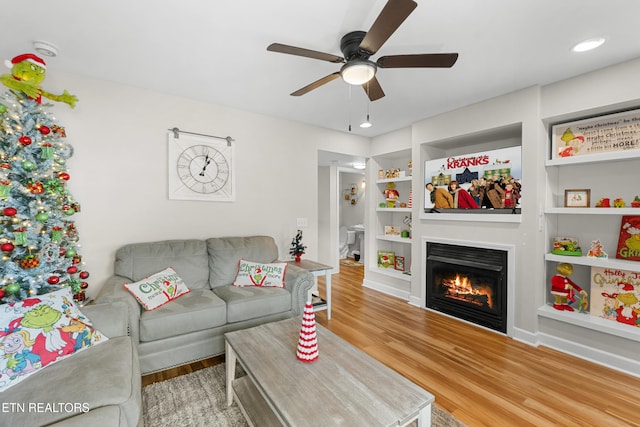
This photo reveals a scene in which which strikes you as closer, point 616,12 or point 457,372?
point 616,12

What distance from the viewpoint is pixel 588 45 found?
2018 mm

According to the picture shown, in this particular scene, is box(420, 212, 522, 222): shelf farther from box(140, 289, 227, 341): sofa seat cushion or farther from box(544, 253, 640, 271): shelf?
box(140, 289, 227, 341): sofa seat cushion

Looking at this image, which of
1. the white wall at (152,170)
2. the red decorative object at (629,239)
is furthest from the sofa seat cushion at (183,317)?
the red decorative object at (629,239)

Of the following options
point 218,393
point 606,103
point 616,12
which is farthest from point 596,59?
point 218,393

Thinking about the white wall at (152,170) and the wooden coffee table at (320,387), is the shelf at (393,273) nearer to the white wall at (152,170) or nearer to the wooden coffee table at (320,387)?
the white wall at (152,170)

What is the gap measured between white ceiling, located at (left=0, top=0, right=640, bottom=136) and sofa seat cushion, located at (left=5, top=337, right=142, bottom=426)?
207 cm

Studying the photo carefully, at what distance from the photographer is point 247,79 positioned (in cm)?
261

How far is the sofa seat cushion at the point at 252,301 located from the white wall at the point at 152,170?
939mm

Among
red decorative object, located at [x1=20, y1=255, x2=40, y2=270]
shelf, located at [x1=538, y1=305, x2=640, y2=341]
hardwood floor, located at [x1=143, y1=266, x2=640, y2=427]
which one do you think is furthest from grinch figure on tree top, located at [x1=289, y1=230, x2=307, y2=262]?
shelf, located at [x1=538, y1=305, x2=640, y2=341]

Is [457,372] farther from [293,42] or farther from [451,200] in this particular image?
[293,42]

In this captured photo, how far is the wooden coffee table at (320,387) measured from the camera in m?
1.16

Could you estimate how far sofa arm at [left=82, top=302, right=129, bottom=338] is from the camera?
1.75m

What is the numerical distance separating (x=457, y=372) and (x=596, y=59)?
2794mm

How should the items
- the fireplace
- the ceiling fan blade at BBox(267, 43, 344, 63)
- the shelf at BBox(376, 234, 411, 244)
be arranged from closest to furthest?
1. the ceiling fan blade at BBox(267, 43, 344, 63)
2. the fireplace
3. the shelf at BBox(376, 234, 411, 244)
